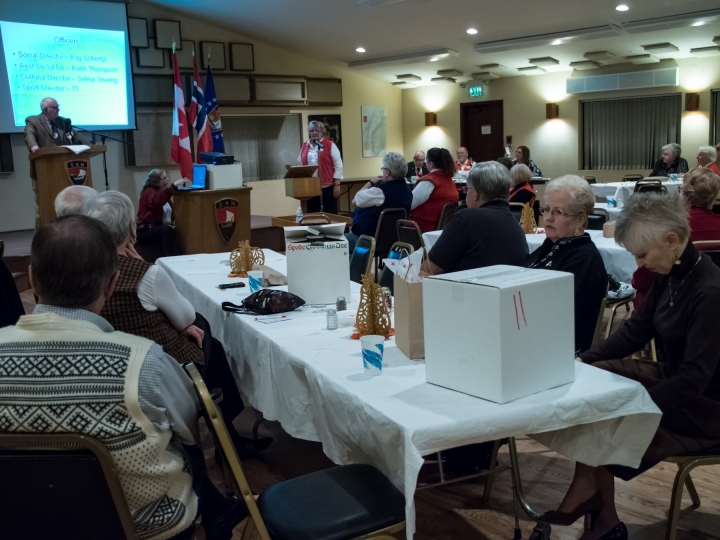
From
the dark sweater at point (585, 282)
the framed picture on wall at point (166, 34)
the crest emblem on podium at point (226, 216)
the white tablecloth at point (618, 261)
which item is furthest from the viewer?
the framed picture on wall at point (166, 34)

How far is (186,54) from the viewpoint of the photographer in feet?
34.9

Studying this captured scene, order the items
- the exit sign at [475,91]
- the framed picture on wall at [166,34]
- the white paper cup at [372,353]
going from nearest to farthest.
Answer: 1. the white paper cup at [372,353]
2. the framed picture on wall at [166,34]
3. the exit sign at [475,91]

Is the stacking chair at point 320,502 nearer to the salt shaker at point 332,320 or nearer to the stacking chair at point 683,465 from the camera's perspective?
the salt shaker at point 332,320

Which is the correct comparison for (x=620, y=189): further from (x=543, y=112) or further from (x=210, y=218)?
(x=543, y=112)

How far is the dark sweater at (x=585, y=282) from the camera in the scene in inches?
98.3

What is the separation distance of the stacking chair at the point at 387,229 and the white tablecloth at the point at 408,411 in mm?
3360

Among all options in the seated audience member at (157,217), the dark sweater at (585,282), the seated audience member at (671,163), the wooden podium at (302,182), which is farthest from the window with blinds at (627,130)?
the dark sweater at (585,282)

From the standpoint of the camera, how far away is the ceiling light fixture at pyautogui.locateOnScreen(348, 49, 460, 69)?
10.9m

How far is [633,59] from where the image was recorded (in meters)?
10.5

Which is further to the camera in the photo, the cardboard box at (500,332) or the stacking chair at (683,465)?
the stacking chair at (683,465)

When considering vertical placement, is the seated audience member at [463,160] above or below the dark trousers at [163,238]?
above

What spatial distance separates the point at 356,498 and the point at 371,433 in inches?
6.7

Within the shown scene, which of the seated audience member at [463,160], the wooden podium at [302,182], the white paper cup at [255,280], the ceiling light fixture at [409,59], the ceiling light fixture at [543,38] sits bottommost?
the white paper cup at [255,280]

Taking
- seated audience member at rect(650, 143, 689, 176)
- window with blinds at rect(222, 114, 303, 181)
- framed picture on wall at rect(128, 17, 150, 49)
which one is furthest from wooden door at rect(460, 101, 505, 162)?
framed picture on wall at rect(128, 17, 150, 49)
